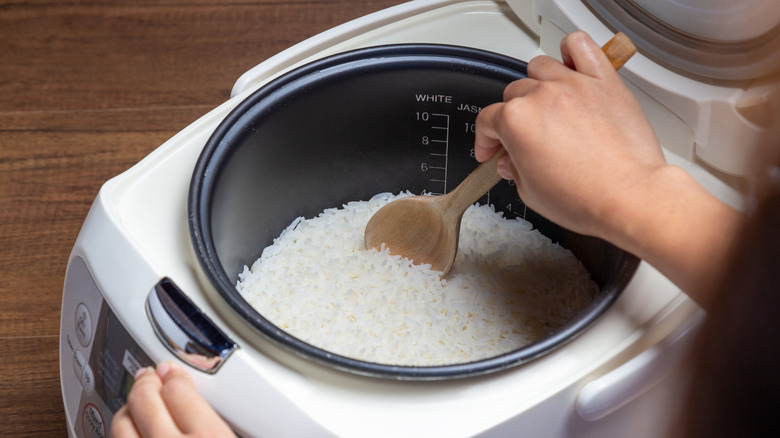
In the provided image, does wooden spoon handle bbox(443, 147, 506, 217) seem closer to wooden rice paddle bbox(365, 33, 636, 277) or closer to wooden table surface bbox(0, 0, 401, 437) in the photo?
wooden rice paddle bbox(365, 33, 636, 277)

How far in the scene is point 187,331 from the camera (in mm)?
664

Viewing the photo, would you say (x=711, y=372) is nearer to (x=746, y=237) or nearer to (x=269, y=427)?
(x=746, y=237)

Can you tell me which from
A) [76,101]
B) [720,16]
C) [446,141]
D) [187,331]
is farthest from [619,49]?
[76,101]

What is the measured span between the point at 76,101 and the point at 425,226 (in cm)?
90

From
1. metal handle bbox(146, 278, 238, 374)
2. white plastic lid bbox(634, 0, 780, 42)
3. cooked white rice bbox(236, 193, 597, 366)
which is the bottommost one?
cooked white rice bbox(236, 193, 597, 366)

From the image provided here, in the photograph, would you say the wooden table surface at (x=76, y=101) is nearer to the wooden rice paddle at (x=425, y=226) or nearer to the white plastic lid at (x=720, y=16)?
the wooden rice paddle at (x=425, y=226)

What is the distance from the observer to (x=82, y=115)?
148cm

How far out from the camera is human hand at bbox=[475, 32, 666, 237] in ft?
2.07

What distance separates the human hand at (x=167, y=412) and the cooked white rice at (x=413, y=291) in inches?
7.4

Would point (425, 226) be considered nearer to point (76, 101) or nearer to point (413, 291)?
point (413, 291)

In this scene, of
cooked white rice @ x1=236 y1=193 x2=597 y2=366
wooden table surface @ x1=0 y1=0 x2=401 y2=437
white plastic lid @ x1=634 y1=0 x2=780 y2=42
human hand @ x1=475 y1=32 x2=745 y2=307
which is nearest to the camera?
human hand @ x1=475 y1=32 x2=745 y2=307

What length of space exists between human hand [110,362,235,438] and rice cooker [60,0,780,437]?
22 mm

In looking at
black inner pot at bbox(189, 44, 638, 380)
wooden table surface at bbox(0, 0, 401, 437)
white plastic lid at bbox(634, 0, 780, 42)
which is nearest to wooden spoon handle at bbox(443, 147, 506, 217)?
black inner pot at bbox(189, 44, 638, 380)

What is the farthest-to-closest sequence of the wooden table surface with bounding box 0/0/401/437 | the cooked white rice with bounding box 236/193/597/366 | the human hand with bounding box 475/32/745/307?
1. the wooden table surface with bounding box 0/0/401/437
2. the cooked white rice with bounding box 236/193/597/366
3. the human hand with bounding box 475/32/745/307
